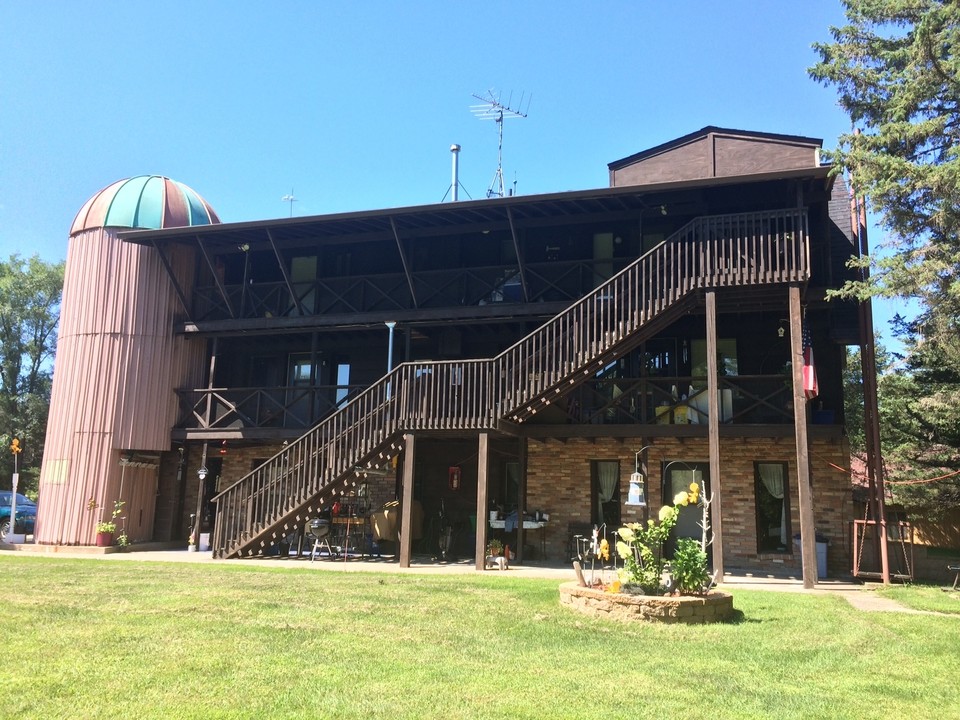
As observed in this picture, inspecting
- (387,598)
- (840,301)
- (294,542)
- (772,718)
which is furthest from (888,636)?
(294,542)

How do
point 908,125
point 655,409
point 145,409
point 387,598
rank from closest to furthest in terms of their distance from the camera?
point 387,598
point 908,125
point 655,409
point 145,409

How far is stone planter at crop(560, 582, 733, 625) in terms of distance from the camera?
8859 mm

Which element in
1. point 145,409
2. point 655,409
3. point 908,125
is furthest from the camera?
point 145,409

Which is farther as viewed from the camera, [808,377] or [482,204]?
[482,204]

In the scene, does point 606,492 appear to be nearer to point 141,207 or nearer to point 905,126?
point 905,126

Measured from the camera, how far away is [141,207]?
20.5 m

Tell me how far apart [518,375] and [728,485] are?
5372 millimetres

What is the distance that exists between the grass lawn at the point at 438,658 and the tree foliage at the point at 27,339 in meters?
31.9

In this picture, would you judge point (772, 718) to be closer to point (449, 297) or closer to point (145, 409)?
point (449, 297)

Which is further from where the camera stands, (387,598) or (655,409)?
(655,409)

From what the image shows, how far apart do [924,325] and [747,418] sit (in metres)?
3.72

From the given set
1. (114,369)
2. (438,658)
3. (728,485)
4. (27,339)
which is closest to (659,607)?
(438,658)

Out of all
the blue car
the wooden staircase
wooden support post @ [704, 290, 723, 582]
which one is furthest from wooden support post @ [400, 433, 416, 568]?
the blue car

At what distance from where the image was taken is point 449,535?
57.7 ft
